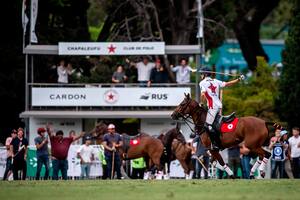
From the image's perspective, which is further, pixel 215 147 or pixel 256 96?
pixel 256 96

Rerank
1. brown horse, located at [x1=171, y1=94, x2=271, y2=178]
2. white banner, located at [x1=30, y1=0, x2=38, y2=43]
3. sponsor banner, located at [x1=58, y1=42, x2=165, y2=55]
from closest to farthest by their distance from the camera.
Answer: brown horse, located at [x1=171, y1=94, x2=271, y2=178] → sponsor banner, located at [x1=58, y1=42, x2=165, y2=55] → white banner, located at [x1=30, y1=0, x2=38, y2=43]

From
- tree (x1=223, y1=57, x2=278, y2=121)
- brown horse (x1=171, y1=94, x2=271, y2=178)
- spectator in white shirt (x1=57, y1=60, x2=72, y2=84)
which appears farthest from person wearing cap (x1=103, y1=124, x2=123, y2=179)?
tree (x1=223, y1=57, x2=278, y2=121)

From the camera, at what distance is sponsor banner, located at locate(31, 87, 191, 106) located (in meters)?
37.6

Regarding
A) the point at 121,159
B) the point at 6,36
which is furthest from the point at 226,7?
the point at 121,159

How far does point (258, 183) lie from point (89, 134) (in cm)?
1387

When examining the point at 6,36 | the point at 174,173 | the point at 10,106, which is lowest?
the point at 174,173

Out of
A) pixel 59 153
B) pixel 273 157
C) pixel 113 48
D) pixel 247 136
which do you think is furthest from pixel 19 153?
pixel 247 136

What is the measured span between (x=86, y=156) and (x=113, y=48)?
541 cm

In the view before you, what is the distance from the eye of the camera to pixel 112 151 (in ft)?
104

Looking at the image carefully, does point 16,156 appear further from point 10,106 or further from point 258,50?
point 258,50

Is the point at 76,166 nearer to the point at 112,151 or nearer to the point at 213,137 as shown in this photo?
the point at 112,151

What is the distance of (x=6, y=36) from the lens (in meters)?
44.4

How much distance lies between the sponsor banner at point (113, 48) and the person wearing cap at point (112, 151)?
6.17 metres

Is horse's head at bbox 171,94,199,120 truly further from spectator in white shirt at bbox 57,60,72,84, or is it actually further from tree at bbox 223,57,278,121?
tree at bbox 223,57,278,121
